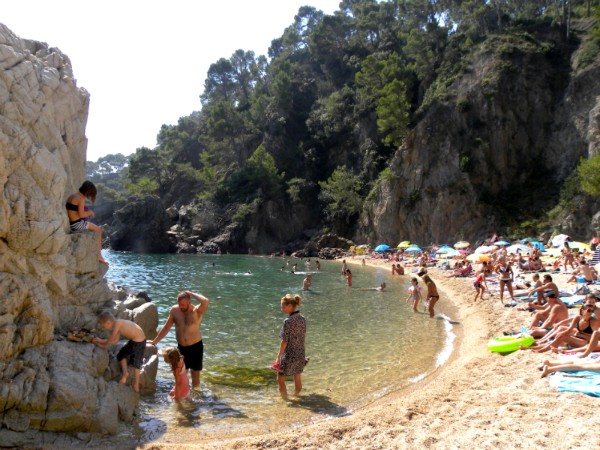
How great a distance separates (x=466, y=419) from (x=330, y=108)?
61394mm

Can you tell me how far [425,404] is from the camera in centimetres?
734

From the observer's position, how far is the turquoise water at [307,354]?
758cm

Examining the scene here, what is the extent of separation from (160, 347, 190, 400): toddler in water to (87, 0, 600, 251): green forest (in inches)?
1488

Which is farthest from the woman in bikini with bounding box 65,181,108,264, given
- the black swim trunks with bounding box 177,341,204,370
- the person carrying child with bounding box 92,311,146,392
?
the black swim trunks with bounding box 177,341,204,370

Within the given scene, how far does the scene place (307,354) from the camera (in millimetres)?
11625

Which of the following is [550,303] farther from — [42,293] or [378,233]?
[378,233]

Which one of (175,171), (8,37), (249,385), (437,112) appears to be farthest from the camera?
(175,171)

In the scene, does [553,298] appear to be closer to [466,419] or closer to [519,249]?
[466,419]

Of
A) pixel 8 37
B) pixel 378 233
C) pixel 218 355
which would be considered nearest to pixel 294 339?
pixel 218 355

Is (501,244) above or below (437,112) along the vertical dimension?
below

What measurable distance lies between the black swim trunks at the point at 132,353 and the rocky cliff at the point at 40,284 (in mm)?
231

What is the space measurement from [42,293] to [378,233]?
44.3m

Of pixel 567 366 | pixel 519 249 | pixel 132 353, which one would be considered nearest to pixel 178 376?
pixel 132 353

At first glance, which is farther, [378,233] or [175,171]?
[175,171]
